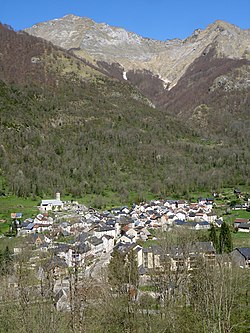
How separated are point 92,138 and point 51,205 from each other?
44048mm

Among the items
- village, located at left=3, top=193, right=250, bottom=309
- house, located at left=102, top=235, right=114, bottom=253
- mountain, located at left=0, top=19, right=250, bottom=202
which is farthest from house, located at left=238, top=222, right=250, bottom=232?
mountain, located at left=0, top=19, right=250, bottom=202

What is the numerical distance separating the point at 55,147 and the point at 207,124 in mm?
81648

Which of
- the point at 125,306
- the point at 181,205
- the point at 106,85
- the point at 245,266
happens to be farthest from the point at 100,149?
the point at 125,306

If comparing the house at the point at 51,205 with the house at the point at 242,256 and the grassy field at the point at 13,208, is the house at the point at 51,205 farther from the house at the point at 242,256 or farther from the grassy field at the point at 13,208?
the house at the point at 242,256

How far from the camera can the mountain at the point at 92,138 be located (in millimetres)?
86312

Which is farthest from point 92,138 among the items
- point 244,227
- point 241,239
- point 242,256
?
point 242,256

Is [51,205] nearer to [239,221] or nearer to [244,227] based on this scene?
[239,221]

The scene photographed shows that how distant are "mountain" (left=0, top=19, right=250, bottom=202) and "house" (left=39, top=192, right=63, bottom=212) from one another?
6948 mm

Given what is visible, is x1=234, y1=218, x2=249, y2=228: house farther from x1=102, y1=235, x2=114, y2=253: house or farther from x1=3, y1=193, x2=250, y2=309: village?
x1=102, y1=235, x2=114, y2=253: house

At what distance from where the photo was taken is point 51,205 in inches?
2726

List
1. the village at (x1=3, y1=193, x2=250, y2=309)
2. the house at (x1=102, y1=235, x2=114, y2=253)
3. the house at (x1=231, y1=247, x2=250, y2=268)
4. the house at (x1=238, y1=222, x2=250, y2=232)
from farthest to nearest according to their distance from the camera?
the house at (x1=238, y1=222, x2=250, y2=232) < the house at (x1=102, y1=235, x2=114, y2=253) < the village at (x1=3, y1=193, x2=250, y2=309) < the house at (x1=231, y1=247, x2=250, y2=268)

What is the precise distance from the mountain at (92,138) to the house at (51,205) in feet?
22.8

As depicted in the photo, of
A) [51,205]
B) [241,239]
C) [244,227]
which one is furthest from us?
[51,205]

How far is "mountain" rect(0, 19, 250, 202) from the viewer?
86.3 metres
